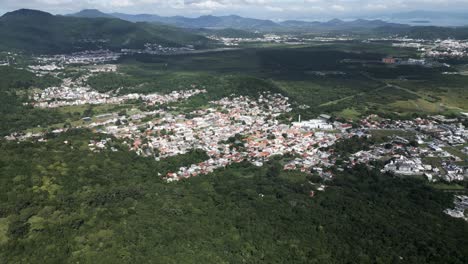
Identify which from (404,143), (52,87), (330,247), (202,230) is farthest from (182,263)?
(52,87)

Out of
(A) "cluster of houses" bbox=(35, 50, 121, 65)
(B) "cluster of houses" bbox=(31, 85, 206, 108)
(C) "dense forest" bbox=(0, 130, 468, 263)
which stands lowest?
(C) "dense forest" bbox=(0, 130, 468, 263)

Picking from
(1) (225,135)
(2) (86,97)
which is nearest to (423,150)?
(1) (225,135)

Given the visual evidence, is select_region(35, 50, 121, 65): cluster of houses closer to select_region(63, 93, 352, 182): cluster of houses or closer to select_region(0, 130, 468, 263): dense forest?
select_region(63, 93, 352, 182): cluster of houses

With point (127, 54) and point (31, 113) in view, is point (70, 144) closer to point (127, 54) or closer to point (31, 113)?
point (31, 113)

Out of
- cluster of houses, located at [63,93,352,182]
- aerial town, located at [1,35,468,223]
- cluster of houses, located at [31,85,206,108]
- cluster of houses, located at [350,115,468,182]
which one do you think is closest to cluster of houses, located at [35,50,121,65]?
cluster of houses, located at [31,85,206,108]

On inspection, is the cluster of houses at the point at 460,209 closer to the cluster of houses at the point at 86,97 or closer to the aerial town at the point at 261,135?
the aerial town at the point at 261,135

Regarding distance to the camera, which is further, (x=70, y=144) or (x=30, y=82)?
(x=30, y=82)

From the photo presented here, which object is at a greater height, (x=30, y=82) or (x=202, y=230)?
(x=30, y=82)

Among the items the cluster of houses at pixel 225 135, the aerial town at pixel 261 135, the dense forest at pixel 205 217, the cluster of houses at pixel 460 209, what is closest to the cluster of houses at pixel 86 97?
the aerial town at pixel 261 135

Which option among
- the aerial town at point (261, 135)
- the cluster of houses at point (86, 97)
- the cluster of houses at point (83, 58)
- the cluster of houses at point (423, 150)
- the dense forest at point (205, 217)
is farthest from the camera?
the cluster of houses at point (83, 58)
